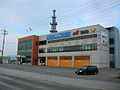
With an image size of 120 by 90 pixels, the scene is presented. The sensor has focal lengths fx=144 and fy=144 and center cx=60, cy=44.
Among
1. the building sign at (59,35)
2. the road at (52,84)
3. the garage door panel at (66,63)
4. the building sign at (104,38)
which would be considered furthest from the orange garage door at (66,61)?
the road at (52,84)

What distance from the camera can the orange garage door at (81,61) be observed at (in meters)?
50.3

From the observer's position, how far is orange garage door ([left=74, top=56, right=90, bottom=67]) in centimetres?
5034

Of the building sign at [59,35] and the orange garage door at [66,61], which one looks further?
the building sign at [59,35]

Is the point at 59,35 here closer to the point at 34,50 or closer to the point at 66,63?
the point at 66,63

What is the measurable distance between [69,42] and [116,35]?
61.0 ft

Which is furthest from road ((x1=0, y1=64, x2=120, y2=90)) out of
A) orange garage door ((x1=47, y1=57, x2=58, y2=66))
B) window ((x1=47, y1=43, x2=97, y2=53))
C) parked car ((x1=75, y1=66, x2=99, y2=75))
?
orange garage door ((x1=47, y1=57, x2=58, y2=66))

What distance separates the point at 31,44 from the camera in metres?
74.5

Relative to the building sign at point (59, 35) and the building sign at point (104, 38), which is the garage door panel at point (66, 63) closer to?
the building sign at point (59, 35)

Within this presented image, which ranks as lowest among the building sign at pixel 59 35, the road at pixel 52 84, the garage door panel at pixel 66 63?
the garage door panel at pixel 66 63

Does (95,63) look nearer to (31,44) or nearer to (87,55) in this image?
(87,55)

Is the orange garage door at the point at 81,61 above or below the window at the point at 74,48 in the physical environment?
below

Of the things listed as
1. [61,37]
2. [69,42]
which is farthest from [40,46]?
[69,42]

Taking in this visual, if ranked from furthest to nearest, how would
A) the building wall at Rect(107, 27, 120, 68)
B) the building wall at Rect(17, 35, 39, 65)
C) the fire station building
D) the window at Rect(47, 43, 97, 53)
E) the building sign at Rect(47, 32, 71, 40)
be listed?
the building wall at Rect(17, 35, 39, 65) → the building sign at Rect(47, 32, 71, 40) → the building wall at Rect(107, 27, 120, 68) → the window at Rect(47, 43, 97, 53) → the fire station building

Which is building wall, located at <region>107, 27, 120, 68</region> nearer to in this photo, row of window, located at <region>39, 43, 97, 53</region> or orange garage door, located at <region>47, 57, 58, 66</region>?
row of window, located at <region>39, 43, 97, 53</region>
